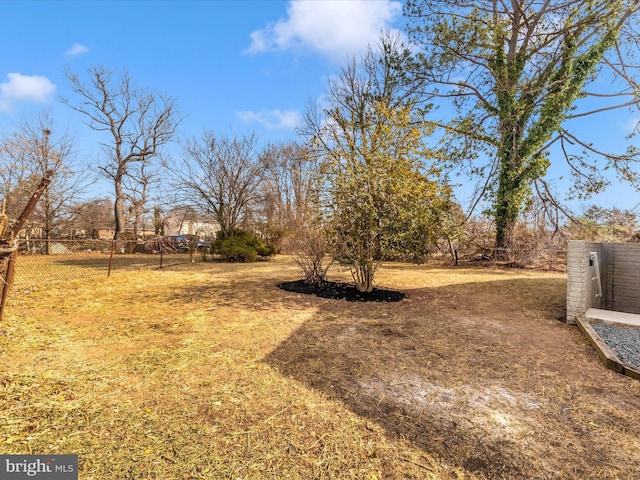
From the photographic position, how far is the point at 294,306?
5.39 meters

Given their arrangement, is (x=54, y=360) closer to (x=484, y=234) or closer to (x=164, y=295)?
(x=164, y=295)

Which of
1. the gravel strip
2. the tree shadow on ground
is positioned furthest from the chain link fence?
the gravel strip

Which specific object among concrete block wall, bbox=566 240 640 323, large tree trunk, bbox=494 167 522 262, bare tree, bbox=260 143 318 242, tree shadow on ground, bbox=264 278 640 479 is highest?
bare tree, bbox=260 143 318 242

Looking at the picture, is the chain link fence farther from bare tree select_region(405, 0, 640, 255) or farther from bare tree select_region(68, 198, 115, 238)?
bare tree select_region(405, 0, 640, 255)

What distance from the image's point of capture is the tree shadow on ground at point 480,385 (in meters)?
1.80

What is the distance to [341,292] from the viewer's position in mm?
6574

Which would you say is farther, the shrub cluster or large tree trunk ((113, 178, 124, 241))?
large tree trunk ((113, 178, 124, 241))

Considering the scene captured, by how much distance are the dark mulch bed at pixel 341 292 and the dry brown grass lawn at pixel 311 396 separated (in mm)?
1186

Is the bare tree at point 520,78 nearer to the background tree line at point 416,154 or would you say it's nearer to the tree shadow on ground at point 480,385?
the background tree line at point 416,154

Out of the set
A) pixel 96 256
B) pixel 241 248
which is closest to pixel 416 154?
pixel 241 248

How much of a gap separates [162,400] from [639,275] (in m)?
7.20

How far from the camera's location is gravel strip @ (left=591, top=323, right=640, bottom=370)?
3.18 meters

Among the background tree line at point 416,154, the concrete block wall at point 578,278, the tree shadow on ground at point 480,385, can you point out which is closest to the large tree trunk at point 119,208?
the background tree line at point 416,154

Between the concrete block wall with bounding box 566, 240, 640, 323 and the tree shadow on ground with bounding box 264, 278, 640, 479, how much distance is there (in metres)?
0.52
